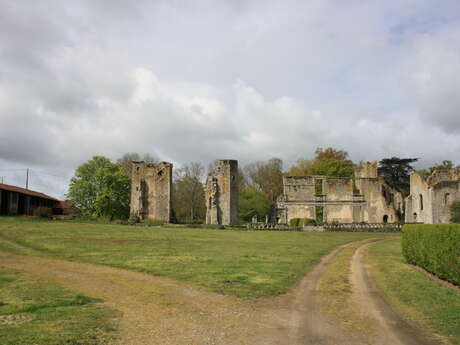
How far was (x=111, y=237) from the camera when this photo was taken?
24625mm

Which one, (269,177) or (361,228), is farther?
(269,177)

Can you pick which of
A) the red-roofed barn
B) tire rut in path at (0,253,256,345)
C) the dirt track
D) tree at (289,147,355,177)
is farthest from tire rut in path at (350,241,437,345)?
tree at (289,147,355,177)

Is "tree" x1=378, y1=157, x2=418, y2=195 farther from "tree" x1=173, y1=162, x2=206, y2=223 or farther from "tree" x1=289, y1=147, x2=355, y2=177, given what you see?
"tree" x1=173, y1=162, x2=206, y2=223

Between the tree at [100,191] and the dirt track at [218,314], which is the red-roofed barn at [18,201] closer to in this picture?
the tree at [100,191]

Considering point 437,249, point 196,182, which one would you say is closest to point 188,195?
point 196,182

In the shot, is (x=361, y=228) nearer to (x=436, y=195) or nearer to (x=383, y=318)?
(x=436, y=195)

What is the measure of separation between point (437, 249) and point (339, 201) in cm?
4576

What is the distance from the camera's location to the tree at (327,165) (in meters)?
72.9

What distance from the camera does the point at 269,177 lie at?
80.8 metres

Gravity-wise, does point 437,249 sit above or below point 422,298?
above

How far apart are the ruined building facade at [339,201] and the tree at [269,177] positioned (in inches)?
773

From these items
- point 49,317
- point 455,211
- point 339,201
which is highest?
point 339,201

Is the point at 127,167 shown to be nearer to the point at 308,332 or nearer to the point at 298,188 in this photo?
the point at 298,188

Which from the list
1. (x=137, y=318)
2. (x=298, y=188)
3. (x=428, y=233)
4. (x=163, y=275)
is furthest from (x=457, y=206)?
(x=137, y=318)
